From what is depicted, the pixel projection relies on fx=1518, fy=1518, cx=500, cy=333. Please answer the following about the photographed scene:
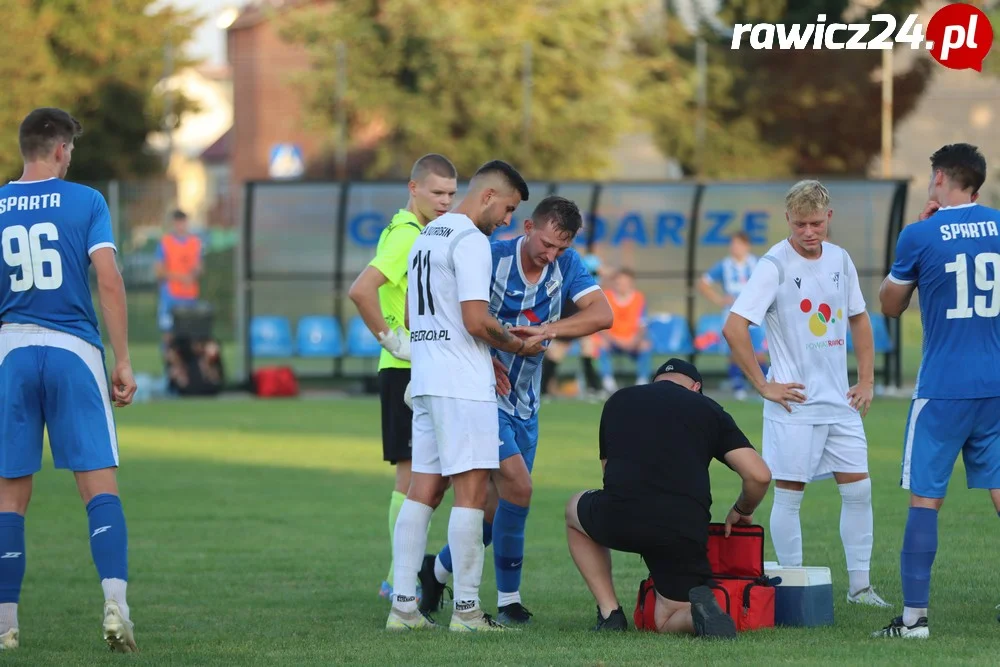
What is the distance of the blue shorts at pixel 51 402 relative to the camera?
6.91 meters

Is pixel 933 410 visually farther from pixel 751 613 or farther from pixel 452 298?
pixel 452 298

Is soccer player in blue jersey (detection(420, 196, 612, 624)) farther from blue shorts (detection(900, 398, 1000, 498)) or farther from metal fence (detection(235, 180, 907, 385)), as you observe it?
metal fence (detection(235, 180, 907, 385))

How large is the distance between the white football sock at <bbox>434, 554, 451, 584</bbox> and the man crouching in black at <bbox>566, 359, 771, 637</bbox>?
1.24 m

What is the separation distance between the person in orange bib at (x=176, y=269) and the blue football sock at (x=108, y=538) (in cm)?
1550

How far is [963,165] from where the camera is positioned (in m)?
6.81

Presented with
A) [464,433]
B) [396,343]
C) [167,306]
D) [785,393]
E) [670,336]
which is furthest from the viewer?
[670,336]

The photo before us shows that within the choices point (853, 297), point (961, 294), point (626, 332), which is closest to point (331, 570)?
point (853, 297)

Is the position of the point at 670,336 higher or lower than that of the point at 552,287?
lower

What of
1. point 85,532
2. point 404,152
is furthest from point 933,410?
point 404,152

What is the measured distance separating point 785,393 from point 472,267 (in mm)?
1873

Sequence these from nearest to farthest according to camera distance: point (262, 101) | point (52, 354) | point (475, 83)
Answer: point (52, 354), point (475, 83), point (262, 101)

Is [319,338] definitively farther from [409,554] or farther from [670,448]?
[670,448]

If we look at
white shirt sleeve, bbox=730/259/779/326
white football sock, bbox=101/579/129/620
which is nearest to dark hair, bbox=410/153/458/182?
white shirt sleeve, bbox=730/259/779/326

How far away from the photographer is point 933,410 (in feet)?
22.4
